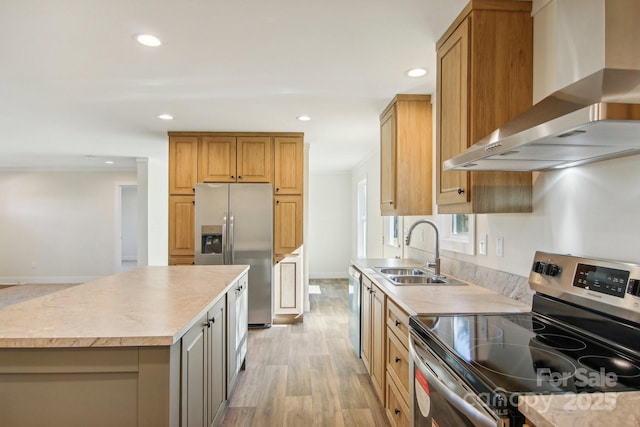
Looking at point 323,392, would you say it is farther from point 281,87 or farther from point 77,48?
point 77,48

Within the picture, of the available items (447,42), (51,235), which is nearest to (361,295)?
(447,42)

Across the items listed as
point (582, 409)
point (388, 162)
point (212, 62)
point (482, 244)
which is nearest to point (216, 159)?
point (212, 62)

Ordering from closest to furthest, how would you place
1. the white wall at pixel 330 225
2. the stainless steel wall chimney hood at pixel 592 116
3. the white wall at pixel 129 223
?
the stainless steel wall chimney hood at pixel 592 116, the white wall at pixel 330 225, the white wall at pixel 129 223

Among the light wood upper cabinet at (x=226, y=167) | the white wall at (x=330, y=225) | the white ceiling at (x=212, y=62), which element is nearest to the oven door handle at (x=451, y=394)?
the white ceiling at (x=212, y=62)

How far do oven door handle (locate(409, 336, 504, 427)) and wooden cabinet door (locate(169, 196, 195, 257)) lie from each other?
3382 mm

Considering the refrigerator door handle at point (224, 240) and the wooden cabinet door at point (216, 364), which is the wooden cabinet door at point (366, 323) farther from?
the refrigerator door handle at point (224, 240)

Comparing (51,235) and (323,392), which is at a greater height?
(51,235)

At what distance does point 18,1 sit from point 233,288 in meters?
1.97

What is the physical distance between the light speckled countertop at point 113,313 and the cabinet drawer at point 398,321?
1005mm

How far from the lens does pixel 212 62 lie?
2350mm

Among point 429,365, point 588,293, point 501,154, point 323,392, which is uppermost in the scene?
point 501,154

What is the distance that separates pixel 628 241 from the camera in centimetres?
126

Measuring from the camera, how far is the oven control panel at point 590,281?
1135 mm

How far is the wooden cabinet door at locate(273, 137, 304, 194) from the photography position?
430 cm
